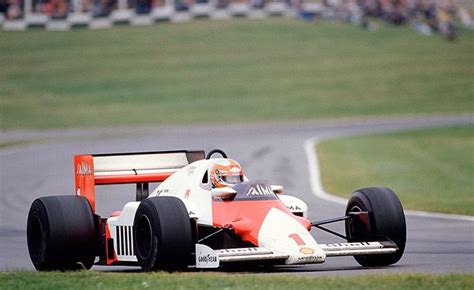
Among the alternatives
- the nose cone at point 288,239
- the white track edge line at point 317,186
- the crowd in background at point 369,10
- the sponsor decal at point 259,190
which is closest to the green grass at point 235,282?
the nose cone at point 288,239

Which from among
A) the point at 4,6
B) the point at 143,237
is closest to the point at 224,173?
the point at 143,237

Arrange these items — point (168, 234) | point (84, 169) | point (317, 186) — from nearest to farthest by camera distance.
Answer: point (168, 234) → point (84, 169) → point (317, 186)

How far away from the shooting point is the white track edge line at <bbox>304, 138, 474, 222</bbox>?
19.2 metres

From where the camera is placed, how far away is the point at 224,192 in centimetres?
1228

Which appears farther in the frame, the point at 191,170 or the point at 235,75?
the point at 235,75

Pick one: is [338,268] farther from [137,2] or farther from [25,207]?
[137,2]

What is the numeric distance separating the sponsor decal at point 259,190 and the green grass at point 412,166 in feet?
25.9

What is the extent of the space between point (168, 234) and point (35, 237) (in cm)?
197

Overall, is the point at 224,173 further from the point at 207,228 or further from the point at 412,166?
the point at 412,166

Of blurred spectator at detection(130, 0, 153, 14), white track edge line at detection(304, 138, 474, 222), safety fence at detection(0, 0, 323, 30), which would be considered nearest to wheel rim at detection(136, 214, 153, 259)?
white track edge line at detection(304, 138, 474, 222)

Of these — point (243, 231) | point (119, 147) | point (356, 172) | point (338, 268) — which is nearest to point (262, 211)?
point (243, 231)

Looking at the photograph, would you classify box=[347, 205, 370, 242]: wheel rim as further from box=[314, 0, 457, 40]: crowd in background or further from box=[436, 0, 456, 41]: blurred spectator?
box=[314, 0, 457, 40]: crowd in background

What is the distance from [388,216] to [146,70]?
38201mm

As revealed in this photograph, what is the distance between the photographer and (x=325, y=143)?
36.8 m
